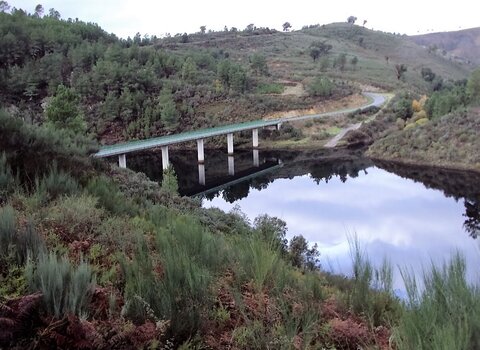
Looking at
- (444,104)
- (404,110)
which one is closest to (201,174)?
(444,104)

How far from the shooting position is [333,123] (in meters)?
55.4

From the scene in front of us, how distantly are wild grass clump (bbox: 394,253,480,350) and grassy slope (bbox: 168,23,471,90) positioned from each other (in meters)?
70.6

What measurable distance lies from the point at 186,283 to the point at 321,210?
2380 cm

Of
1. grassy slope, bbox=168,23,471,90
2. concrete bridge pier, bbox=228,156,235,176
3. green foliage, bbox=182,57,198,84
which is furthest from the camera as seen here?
grassy slope, bbox=168,23,471,90

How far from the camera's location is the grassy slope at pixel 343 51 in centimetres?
8362

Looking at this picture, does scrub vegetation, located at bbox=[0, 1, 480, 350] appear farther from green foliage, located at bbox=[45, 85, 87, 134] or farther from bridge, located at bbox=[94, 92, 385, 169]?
bridge, located at bbox=[94, 92, 385, 169]

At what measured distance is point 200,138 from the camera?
140 ft

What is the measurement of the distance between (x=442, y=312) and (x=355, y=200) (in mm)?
27096

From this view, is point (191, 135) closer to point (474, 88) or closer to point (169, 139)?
point (169, 139)

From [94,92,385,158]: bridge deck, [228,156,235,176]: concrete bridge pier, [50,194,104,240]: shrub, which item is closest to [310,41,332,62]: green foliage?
[94,92,385,158]: bridge deck

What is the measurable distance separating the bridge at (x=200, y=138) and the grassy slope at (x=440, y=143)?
12.0 m

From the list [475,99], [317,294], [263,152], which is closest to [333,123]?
[263,152]

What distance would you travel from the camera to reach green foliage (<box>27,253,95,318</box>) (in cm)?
301

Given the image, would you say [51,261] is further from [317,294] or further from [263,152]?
[263,152]
